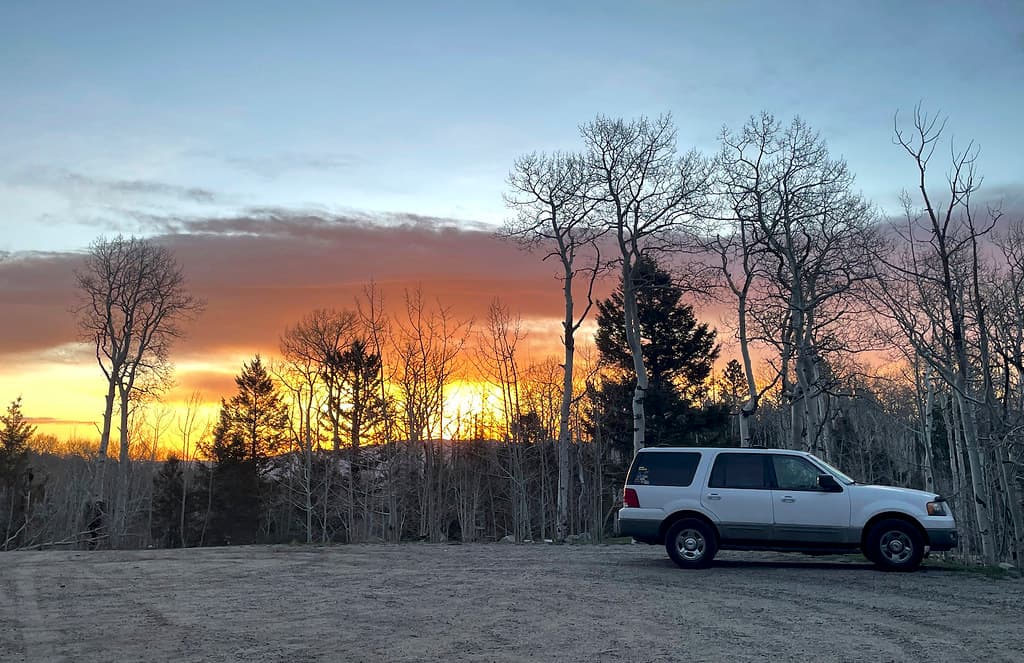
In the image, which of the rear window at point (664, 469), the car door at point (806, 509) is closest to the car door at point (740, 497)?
the car door at point (806, 509)

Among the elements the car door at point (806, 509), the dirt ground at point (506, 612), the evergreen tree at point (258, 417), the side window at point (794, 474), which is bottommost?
the dirt ground at point (506, 612)

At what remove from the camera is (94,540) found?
2670 cm

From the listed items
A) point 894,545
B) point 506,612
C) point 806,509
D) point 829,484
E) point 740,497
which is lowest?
point 506,612

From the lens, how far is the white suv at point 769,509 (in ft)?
45.3

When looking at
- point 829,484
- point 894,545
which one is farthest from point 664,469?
point 894,545

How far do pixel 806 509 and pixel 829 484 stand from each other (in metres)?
0.60

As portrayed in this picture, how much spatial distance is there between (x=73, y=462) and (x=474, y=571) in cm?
6929

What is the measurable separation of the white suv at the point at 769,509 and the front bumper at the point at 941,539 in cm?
2

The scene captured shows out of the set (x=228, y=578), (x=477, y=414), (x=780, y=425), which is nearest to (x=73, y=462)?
(x=477, y=414)

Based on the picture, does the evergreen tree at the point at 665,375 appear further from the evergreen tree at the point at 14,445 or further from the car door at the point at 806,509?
the evergreen tree at the point at 14,445

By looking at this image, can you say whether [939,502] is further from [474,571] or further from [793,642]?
[474,571]

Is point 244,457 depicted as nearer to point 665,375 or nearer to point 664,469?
point 665,375

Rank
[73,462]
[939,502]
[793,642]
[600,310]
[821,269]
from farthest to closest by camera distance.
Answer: [73,462] → [600,310] → [821,269] → [939,502] → [793,642]

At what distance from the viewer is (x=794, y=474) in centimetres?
1441
